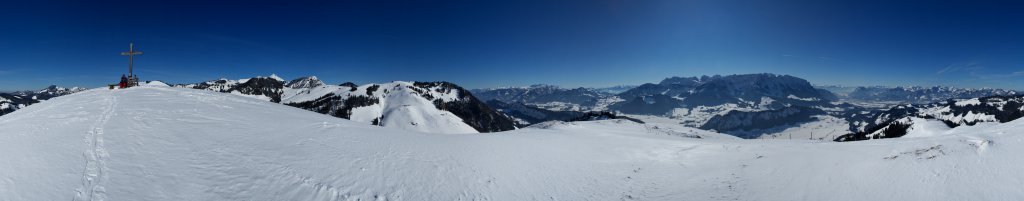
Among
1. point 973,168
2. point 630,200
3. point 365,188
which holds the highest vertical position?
point 973,168

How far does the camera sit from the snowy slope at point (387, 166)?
12.7 meters

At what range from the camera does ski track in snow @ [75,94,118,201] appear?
1066cm

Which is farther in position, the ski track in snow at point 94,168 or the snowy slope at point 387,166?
the snowy slope at point 387,166

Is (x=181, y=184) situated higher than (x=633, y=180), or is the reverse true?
(x=181, y=184)

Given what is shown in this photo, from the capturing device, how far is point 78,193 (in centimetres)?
1062

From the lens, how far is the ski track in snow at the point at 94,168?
10.7 metres

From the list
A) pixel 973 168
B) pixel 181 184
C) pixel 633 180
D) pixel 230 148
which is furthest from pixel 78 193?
pixel 973 168

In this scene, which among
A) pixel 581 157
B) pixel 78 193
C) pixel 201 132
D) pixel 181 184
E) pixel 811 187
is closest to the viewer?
pixel 78 193

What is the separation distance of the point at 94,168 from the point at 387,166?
8989 mm

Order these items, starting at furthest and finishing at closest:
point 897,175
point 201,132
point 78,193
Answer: point 201,132 < point 897,175 < point 78,193

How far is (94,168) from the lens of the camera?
40.7 feet

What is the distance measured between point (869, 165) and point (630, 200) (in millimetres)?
10474

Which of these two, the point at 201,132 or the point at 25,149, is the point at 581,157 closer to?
the point at 201,132

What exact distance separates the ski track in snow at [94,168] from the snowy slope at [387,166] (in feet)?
0.13
